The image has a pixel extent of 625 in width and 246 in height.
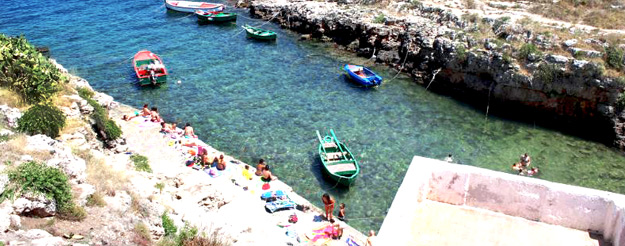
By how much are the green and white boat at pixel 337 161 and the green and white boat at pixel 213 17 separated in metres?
26.6

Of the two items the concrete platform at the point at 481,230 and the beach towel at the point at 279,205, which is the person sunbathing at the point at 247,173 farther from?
the concrete platform at the point at 481,230

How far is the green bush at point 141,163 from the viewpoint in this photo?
2118cm

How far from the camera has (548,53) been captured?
29.5 metres

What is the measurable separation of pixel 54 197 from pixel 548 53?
28140 mm

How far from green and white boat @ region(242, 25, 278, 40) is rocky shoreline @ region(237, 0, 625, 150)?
232 inches

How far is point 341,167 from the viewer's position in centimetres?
2378

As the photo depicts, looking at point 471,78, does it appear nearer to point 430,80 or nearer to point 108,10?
point 430,80

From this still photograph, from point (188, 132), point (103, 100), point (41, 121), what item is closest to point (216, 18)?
point (103, 100)

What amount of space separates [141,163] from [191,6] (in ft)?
116

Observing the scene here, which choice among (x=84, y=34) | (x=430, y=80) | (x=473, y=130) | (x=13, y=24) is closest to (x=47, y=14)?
(x=13, y=24)

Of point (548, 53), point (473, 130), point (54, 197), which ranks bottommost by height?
point (473, 130)

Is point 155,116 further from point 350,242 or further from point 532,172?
point 532,172

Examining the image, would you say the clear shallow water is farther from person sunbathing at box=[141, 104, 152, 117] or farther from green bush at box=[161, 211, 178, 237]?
green bush at box=[161, 211, 178, 237]

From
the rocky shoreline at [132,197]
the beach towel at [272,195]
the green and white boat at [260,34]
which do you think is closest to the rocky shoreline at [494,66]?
the green and white boat at [260,34]
